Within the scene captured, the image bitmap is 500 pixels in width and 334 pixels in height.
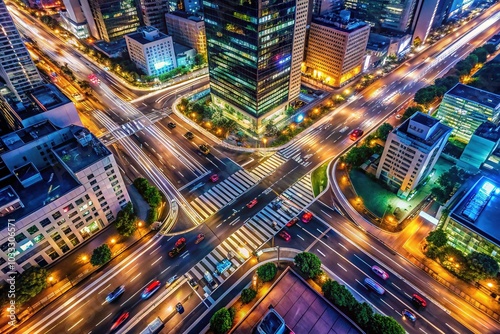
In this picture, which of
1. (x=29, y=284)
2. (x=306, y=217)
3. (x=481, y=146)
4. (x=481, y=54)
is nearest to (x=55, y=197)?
(x=29, y=284)

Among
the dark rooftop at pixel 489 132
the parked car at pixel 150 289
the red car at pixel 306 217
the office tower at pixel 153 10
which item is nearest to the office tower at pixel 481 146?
the dark rooftop at pixel 489 132

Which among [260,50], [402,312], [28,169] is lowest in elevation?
[402,312]

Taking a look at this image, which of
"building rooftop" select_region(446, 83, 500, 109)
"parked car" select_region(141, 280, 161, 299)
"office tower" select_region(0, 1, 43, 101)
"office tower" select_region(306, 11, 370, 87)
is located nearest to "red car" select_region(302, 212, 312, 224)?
"parked car" select_region(141, 280, 161, 299)

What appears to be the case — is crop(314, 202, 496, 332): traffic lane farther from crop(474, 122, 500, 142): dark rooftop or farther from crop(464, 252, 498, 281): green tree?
crop(474, 122, 500, 142): dark rooftop

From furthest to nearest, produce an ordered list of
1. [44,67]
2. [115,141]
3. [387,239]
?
[44,67] → [115,141] → [387,239]

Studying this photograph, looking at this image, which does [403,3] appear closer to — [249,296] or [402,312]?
[402,312]

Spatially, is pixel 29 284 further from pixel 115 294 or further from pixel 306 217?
pixel 306 217

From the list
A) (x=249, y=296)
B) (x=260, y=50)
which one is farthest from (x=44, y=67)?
(x=249, y=296)
